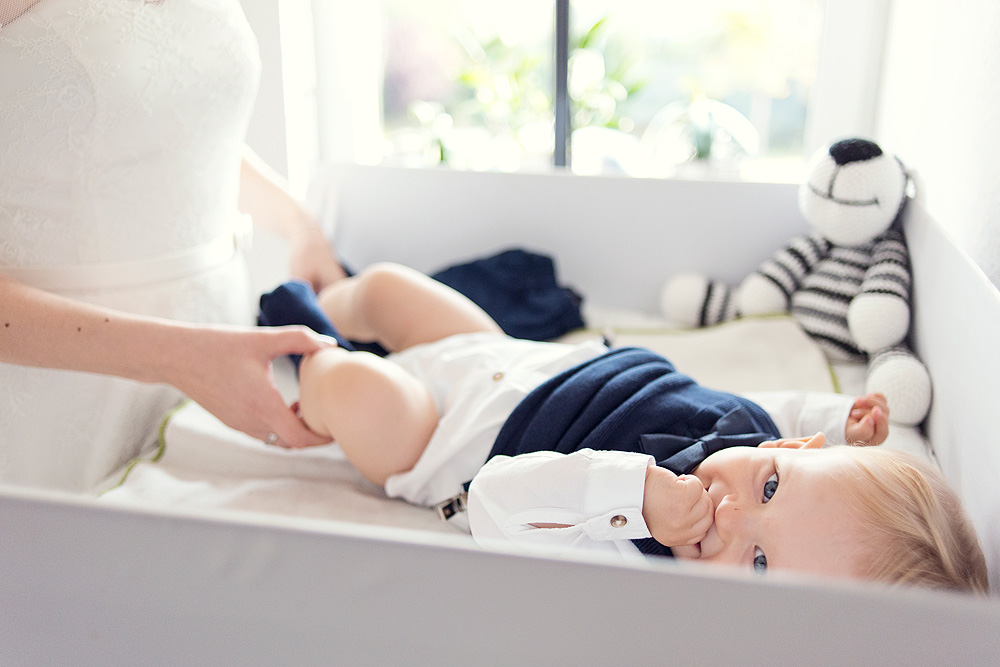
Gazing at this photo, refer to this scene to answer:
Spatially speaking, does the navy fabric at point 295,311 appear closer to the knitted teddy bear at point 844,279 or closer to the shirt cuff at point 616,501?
the shirt cuff at point 616,501

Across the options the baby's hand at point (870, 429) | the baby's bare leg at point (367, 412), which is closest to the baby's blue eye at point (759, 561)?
the baby's hand at point (870, 429)

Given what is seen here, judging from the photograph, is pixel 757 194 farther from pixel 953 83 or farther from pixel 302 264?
pixel 302 264

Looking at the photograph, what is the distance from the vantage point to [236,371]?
2.80 feet

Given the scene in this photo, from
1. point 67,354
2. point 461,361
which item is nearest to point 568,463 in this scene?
point 461,361

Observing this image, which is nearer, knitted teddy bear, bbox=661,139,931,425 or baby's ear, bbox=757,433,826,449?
baby's ear, bbox=757,433,826,449

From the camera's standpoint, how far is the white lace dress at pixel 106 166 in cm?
83

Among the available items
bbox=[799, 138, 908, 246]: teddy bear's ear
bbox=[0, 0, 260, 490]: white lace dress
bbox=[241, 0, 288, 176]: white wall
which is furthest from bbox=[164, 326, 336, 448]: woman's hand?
bbox=[241, 0, 288, 176]: white wall

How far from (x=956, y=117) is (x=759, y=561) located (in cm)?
77

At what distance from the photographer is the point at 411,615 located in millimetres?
471

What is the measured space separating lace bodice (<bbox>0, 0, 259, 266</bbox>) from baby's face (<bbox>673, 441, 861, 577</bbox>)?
72 centimetres

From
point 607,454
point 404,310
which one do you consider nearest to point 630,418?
point 607,454

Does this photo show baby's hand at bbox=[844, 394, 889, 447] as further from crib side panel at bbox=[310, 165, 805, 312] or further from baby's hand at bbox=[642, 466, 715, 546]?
crib side panel at bbox=[310, 165, 805, 312]

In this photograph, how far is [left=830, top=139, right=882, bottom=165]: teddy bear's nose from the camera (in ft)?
4.29

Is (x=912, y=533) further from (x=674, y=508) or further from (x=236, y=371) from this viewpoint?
(x=236, y=371)
